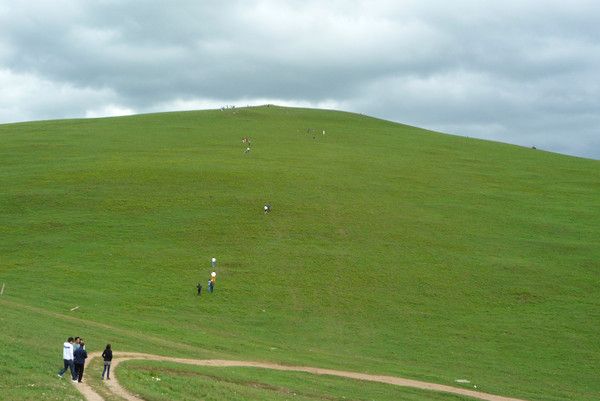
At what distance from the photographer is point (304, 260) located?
61.7 m

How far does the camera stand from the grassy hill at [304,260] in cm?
4269

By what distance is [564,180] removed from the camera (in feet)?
324

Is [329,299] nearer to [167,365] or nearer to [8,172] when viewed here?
[167,365]

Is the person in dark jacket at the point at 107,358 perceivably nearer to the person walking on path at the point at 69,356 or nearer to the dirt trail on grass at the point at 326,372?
the person walking on path at the point at 69,356

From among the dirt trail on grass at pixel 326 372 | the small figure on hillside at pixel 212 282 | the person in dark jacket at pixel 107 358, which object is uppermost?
the small figure on hillside at pixel 212 282

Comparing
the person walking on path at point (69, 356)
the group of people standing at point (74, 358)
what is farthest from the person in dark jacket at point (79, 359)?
the person walking on path at point (69, 356)

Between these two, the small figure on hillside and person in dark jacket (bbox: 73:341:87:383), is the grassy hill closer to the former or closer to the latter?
the small figure on hillside

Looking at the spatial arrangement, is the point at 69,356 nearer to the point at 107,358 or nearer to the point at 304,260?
the point at 107,358

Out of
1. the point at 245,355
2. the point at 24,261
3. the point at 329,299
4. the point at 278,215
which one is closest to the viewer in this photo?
the point at 245,355

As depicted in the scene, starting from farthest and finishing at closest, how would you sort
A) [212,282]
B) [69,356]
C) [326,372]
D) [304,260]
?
1. [304,260]
2. [212,282]
3. [326,372]
4. [69,356]

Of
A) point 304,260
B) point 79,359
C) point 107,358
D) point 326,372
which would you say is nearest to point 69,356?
point 79,359

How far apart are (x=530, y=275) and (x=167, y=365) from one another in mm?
37424

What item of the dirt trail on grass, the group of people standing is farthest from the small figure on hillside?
the group of people standing

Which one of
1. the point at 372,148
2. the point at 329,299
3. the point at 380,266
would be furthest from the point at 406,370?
the point at 372,148
